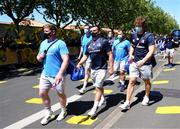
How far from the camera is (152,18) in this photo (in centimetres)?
8494

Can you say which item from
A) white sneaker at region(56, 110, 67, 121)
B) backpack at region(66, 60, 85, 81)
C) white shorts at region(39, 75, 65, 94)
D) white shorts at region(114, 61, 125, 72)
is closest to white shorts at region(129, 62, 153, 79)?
backpack at region(66, 60, 85, 81)

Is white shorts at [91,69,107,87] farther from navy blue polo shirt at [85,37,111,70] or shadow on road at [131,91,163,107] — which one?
shadow on road at [131,91,163,107]

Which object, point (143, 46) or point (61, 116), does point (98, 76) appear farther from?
point (143, 46)

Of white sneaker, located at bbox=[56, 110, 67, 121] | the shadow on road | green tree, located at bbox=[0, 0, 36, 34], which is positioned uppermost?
green tree, located at bbox=[0, 0, 36, 34]

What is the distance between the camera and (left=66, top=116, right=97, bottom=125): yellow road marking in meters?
8.11

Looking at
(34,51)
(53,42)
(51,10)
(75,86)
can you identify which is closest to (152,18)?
(51,10)

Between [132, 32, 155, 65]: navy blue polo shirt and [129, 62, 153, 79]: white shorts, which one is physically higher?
[132, 32, 155, 65]: navy blue polo shirt

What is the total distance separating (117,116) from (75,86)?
5.15m

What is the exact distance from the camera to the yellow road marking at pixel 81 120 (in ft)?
26.6

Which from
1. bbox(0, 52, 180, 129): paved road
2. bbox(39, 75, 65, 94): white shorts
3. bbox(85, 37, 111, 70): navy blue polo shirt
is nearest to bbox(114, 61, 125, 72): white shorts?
bbox(0, 52, 180, 129): paved road

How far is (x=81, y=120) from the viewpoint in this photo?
8281 millimetres

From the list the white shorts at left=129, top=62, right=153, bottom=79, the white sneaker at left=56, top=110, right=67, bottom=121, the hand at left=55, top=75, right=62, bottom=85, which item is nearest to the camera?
the hand at left=55, top=75, right=62, bottom=85

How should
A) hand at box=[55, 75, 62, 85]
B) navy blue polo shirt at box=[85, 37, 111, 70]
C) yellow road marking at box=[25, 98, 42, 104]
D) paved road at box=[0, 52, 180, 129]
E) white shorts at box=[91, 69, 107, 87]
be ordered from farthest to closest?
yellow road marking at box=[25, 98, 42, 104] < navy blue polo shirt at box=[85, 37, 111, 70] < white shorts at box=[91, 69, 107, 87] < paved road at box=[0, 52, 180, 129] < hand at box=[55, 75, 62, 85]

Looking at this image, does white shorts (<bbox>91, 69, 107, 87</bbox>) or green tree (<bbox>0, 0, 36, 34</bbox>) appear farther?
green tree (<bbox>0, 0, 36, 34</bbox>)
